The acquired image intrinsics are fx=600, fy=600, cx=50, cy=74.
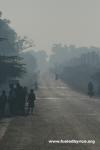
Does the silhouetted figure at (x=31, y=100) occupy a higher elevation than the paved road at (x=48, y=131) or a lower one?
higher

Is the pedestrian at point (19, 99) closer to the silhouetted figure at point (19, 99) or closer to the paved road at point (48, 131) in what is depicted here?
the silhouetted figure at point (19, 99)

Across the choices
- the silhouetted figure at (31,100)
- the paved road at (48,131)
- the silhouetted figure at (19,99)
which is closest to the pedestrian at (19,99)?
the silhouetted figure at (19,99)

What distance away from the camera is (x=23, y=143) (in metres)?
22.2

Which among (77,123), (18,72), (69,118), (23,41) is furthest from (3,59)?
(23,41)

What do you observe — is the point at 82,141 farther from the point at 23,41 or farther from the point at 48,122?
the point at 23,41

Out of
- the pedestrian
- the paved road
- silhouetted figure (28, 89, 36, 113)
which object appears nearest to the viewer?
the paved road

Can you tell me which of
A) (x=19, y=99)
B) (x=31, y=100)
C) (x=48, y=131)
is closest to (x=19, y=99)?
(x=19, y=99)

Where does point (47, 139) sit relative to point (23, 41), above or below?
below

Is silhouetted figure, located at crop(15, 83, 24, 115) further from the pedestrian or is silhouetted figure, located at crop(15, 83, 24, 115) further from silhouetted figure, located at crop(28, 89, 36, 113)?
silhouetted figure, located at crop(28, 89, 36, 113)

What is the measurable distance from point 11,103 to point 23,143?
55.2ft

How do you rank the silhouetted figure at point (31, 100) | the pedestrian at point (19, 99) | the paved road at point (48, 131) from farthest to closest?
the silhouetted figure at point (31, 100), the pedestrian at point (19, 99), the paved road at point (48, 131)

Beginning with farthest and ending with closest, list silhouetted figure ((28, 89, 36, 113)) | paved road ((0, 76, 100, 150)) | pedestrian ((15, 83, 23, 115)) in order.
A: silhouetted figure ((28, 89, 36, 113)) < pedestrian ((15, 83, 23, 115)) < paved road ((0, 76, 100, 150))

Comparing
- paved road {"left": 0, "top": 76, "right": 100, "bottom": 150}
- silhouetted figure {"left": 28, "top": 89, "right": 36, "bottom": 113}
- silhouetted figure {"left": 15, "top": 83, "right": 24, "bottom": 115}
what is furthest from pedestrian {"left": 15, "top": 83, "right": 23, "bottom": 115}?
Result: paved road {"left": 0, "top": 76, "right": 100, "bottom": 150}

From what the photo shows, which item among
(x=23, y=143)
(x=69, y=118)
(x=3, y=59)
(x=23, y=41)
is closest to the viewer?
(x=23, y=143)
